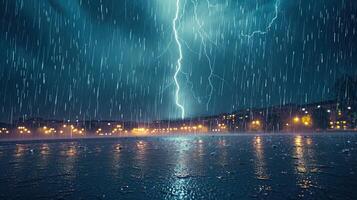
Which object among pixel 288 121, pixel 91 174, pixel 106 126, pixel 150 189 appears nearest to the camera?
pixel 150 189

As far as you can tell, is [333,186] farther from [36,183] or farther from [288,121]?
[288,121]

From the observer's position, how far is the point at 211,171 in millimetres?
8586

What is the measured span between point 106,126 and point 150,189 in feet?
441

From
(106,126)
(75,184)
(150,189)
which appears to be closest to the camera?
(150,189)

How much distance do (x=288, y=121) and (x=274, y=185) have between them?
80.5 meters

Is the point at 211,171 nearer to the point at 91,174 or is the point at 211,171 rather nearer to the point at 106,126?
the point at 91,174

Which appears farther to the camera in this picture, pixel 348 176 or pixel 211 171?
pixel 211 171

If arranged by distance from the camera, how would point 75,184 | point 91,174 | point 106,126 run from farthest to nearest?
point 106,126
point 91,174
point 75,184

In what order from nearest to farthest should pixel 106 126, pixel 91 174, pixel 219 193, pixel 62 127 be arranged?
pixel 219 193 → pixel 91 174 → pixel 62 127 → pixel 106 126

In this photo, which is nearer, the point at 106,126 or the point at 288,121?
the point at 288,121

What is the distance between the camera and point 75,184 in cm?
693

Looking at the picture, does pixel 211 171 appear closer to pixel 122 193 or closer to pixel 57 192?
pixel 122 193

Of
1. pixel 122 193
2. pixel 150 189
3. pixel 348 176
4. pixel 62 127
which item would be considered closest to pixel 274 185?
pixel 348 176

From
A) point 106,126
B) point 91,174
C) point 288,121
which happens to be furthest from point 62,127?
point 91,174
